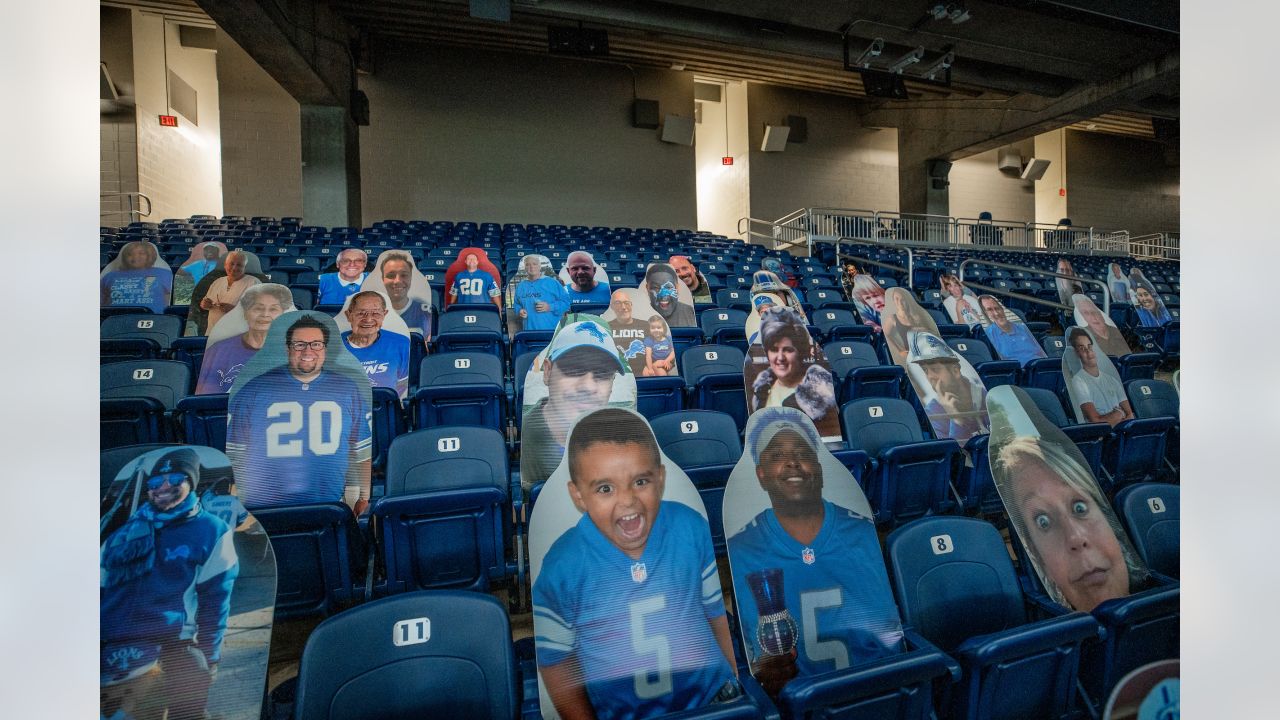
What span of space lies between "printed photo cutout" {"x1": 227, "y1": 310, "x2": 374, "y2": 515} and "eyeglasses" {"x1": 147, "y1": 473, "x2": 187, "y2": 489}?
50 centimetres

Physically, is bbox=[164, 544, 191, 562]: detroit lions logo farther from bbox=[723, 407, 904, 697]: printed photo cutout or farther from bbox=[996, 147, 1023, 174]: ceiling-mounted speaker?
bbox=[996, 147, 1023, 174]: ceiling-mounted speaker

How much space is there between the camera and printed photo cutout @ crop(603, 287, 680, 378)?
138 inches

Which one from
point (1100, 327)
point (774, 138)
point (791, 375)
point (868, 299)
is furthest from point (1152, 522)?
point (774, 138)

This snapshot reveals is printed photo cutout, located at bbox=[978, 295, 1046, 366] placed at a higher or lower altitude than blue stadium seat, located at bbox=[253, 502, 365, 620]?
higher

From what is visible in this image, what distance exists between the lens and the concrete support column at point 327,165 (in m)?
9.53

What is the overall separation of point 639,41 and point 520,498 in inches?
438

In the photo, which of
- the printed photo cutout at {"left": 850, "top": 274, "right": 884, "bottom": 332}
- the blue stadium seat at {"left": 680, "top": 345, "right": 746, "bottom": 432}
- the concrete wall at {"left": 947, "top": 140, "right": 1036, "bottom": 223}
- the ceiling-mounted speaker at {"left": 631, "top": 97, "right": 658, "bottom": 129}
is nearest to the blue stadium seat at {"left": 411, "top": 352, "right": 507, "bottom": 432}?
the blue stadium seat at {"left": 680, "top": 345, "right": 746, "bottom": 432}

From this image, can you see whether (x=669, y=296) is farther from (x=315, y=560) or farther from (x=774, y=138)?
(x=774, y=138)

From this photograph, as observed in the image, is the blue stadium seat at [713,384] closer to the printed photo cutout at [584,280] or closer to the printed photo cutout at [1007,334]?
the printed photo cutout at [584,280]

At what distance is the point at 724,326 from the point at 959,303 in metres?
2.30

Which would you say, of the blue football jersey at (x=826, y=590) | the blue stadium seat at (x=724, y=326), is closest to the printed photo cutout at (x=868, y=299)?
the blue stadium seat at (x=724, y=326)
